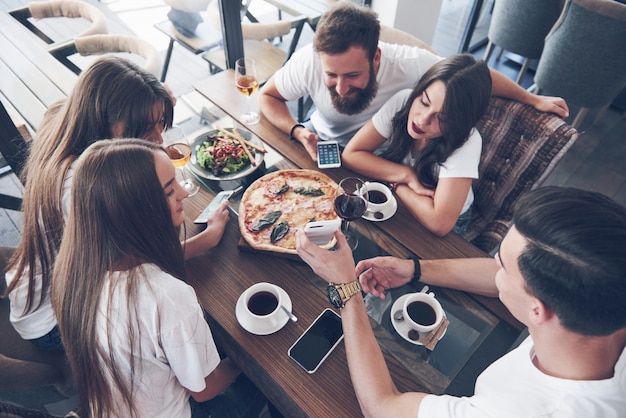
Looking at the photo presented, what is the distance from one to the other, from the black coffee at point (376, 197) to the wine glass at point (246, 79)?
0.75 meters

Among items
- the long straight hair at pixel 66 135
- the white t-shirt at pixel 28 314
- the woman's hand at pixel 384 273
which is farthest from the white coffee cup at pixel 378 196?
the white t-shirt at pixel 28 314

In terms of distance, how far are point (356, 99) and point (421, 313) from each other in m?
1.19

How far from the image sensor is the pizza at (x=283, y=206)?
1.45 metres

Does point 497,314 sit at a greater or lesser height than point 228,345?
greater

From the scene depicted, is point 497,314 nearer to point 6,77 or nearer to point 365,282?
point 365,282

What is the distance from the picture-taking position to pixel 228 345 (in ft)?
4.21

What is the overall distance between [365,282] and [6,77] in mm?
2505

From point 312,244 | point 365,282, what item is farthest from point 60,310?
point 365,282

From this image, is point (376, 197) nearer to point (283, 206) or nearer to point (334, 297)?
point (283, 206)

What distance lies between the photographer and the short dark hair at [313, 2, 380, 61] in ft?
5.61

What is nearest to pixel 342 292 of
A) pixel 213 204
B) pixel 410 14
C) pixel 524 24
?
pixel 213 204

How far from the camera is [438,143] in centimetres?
165

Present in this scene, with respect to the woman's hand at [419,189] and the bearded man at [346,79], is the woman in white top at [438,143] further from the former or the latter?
the bearded man at [346,79]

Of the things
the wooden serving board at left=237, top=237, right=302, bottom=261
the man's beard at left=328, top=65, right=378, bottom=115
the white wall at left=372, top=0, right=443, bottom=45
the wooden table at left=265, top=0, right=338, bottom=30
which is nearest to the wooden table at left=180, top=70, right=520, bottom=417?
the wooden serving board at left=237, top=237, right=302, bottom=261
